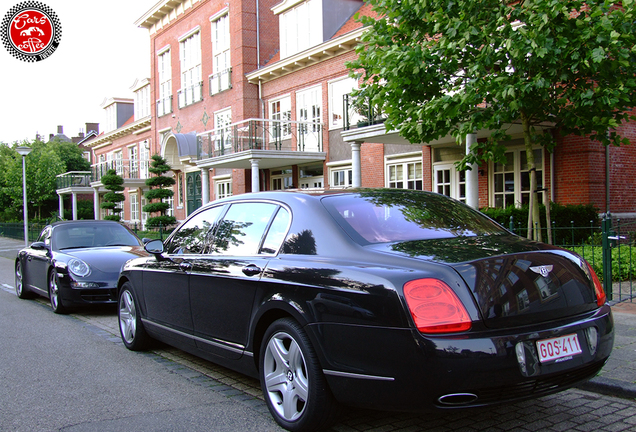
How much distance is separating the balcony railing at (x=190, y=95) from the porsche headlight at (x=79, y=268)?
20.4m

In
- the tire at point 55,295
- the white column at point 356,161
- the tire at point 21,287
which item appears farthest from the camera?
the white column at point 356,161

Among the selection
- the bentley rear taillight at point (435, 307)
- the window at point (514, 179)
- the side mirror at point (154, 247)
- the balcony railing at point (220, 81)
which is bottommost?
the bentley rear taillight at point (435, 307)

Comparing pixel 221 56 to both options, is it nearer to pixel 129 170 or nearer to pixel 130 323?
pixel 129 170

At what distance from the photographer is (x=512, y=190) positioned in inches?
574

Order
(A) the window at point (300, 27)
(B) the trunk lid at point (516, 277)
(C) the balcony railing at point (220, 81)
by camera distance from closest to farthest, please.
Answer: (B) the trunk lid at point (516, 277) < (A) the window at point (300, 27) < (C) the balcony railing at point (220, 81)

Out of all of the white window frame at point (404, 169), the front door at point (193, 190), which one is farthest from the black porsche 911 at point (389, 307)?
the front door at point (193, 190)

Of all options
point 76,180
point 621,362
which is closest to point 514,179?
point 621,362

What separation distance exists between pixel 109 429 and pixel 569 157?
12.4 m

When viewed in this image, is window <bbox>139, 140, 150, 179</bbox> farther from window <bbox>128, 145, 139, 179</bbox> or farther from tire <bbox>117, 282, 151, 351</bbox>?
tire <bbox>117, 282, 151, 351</bbox>

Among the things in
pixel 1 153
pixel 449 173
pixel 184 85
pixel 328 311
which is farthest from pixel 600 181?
pixel 1 153

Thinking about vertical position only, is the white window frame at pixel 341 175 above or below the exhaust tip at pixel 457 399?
above

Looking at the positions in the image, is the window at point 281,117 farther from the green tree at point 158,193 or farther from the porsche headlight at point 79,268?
the porsche headlight at point 79,268

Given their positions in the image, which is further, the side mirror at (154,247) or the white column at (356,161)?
the white column at (356,161)

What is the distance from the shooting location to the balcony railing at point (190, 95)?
28.0 meters
